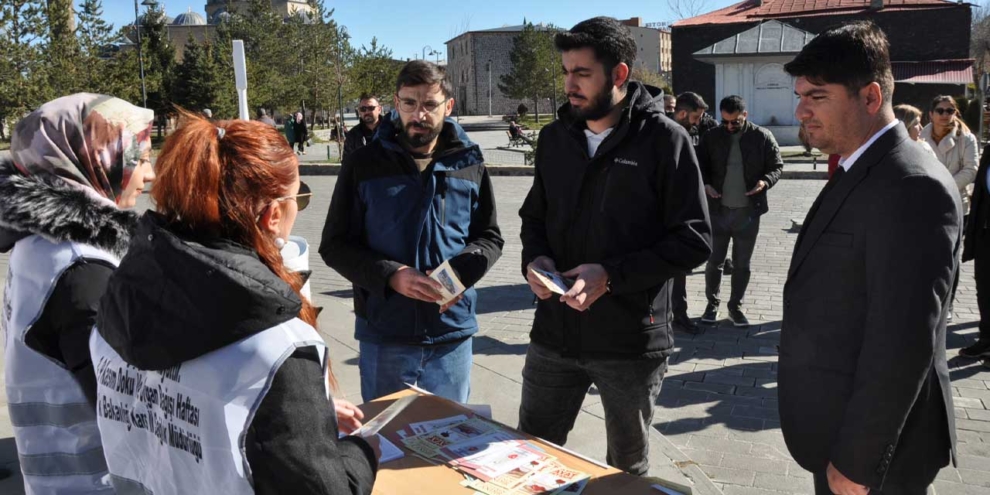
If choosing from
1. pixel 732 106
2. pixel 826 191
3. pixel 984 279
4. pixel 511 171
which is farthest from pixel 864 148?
pixel 511 171

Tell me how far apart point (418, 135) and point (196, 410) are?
192 centimetres

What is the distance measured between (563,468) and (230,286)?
1.20 meters

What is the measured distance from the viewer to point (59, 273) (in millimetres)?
2008

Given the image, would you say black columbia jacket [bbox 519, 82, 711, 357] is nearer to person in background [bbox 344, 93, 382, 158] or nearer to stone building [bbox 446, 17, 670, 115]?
person in background [bbox 344, 93, 382, 158]

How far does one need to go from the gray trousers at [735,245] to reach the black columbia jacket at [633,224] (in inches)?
165

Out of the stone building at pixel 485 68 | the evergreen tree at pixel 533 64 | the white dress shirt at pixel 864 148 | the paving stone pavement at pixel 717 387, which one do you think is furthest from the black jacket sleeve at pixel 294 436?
the stone building at pixel 485 68

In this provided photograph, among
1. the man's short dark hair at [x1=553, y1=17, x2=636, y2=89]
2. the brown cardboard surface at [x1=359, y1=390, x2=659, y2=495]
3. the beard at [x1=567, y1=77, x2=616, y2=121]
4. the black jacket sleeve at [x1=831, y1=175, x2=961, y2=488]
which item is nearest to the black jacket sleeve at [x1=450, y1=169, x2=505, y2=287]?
the beard at [x1=567, y1=77, x2=616, y2=121]

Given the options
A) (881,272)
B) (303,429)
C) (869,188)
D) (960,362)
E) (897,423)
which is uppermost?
(869,188)

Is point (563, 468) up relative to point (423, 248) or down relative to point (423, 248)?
down

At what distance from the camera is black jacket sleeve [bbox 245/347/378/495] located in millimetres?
1489

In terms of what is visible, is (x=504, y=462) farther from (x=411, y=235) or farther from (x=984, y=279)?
(x=984, y=279)

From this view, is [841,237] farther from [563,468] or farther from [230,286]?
[230,286]

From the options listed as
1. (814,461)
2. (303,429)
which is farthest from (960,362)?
(303,429)

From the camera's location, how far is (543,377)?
3068mm
